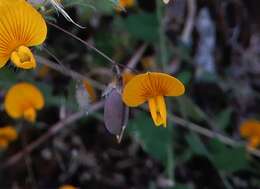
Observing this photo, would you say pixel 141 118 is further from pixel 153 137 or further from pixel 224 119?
pixel 224 119

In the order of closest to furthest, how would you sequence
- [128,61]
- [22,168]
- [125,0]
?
1. [125,0]
2. [22,168]
3. [128,61]

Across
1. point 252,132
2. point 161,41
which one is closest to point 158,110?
point 161,41

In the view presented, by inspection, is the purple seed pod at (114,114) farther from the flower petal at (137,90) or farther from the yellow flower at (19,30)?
the yellow flower at (19,30)

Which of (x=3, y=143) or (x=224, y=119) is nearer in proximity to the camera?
(x=3, y=143)

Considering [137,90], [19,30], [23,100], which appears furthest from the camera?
[23,100]

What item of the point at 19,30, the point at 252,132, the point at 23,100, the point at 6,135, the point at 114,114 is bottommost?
the point at 252,132

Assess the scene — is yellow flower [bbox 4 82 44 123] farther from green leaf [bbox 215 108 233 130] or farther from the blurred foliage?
green leaf [bbox 215 108 233 130]

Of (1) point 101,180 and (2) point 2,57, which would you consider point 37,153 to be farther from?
(2) point 2,57

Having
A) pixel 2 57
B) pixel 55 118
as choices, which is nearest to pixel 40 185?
pixel 55 118
